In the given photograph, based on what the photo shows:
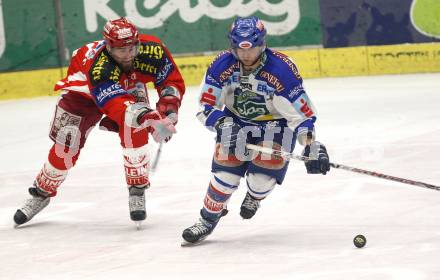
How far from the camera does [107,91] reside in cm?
615

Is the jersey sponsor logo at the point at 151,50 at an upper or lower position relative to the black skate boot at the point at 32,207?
upper

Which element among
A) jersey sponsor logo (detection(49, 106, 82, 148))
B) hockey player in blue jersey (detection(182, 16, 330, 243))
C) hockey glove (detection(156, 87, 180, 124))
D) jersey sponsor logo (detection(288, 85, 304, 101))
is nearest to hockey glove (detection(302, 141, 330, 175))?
hockey player in blue jersey (detection(182, 16, 330, 243))

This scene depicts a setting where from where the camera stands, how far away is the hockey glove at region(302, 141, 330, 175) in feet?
17.6

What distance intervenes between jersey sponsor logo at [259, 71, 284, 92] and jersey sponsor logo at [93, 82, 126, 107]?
39.0 inches

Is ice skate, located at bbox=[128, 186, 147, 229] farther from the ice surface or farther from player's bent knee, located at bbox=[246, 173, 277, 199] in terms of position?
player's bent knee, located at bbox=[246, 173, 277, 199]

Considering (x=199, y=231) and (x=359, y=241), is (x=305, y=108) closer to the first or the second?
(x=359, y=241)

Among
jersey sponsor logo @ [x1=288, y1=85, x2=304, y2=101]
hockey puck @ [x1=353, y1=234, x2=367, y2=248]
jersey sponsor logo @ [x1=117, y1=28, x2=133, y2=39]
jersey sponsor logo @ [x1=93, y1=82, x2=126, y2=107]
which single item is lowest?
hockey puck @ [x1=353, y1=234, x2=367, y2=248]

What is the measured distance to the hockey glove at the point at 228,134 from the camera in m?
5.59

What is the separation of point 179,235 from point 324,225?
871mm

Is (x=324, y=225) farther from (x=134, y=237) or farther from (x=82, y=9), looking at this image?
(x=82, y=9)

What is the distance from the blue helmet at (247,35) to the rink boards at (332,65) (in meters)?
7.90

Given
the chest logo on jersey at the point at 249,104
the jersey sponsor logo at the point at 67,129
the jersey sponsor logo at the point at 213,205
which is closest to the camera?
the chest logo on jersey at the point at 249,104

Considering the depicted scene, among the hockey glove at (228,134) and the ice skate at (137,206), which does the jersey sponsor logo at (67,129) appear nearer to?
the ice skate at (137,206)

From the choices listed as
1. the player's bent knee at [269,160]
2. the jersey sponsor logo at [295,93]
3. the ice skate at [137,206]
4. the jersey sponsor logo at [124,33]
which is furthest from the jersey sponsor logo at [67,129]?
the jersey sponsor logo at [295,93]
